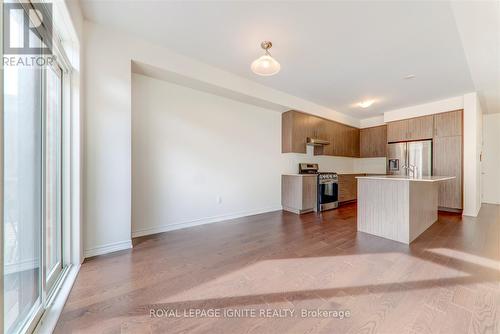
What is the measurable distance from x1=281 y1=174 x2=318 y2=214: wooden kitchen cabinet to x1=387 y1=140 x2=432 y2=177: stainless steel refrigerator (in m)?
2.08

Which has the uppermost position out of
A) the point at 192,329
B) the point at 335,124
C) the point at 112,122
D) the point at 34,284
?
the point at 335,124

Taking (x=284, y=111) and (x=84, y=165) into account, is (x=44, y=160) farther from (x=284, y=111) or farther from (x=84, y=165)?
(x=284, y=111)

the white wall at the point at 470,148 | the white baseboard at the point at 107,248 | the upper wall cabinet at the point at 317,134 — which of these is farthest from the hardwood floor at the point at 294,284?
the upper wall cabinet at the point at 317,134

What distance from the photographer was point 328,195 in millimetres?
4680

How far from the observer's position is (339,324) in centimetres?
128

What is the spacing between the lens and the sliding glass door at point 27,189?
43.1 inches

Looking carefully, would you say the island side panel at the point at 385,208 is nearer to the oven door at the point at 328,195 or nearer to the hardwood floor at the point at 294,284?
the hardwood floor at the point at 294,284

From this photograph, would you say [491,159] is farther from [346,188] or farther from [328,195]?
[328,195]

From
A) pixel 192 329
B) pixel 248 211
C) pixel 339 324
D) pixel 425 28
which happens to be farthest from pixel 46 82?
pixel 425 28

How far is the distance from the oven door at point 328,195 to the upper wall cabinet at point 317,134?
916mm

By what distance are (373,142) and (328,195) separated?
8.17 ft

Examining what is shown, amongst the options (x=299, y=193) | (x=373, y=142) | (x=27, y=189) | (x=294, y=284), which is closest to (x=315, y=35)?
(x=294, y=284)

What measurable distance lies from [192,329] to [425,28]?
3554mm

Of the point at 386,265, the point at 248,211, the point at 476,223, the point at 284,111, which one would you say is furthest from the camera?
the point at 284,111
